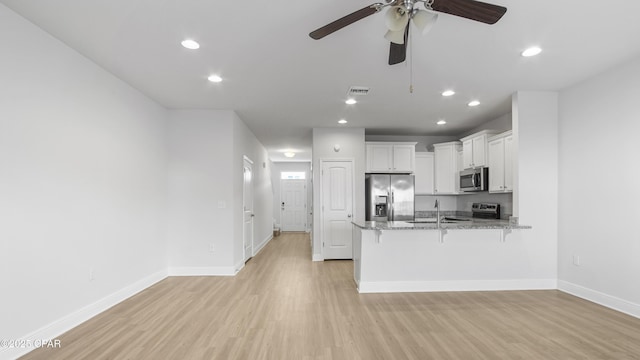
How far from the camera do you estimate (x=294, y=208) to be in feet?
37.6

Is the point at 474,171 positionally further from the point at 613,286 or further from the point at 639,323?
the point at 639,323

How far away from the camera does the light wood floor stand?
2.48 m

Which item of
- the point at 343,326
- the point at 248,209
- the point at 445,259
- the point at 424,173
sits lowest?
the point at 343,326

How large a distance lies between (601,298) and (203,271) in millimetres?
5230

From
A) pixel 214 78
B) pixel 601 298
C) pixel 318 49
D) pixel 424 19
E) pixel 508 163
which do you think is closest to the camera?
pixel 424 19

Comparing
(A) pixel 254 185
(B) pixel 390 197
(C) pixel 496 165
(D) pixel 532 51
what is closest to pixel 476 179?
(C) pixel 496 165

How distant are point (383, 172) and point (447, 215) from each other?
1.73 metres

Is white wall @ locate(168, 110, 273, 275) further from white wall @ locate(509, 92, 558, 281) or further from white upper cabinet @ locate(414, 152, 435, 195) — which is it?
white wall @ locate(509, 92, 558, 281)

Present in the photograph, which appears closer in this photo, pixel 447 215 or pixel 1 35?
pixel 1 35

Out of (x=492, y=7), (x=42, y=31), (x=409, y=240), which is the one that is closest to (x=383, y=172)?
(x=409, y=240)

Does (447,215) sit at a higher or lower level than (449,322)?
higher

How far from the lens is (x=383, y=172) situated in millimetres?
6316

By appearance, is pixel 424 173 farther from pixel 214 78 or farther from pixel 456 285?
pixel 214 78

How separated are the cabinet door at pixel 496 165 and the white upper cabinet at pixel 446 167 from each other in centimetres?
108
